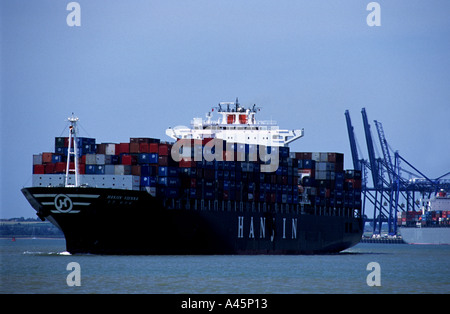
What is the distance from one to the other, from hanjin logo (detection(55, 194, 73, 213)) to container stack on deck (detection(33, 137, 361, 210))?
365cm

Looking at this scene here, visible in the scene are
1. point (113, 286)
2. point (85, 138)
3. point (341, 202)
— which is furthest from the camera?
point (341, 202)

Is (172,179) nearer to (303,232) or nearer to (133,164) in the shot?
(133,164)

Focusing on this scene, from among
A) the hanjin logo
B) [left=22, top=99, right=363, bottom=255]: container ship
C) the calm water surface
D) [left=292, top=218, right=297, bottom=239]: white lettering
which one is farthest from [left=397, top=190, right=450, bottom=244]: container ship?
the hanjin logo

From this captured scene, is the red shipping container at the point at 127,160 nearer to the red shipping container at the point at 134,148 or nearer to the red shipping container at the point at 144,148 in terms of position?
the red shipping container at the point at 134,148

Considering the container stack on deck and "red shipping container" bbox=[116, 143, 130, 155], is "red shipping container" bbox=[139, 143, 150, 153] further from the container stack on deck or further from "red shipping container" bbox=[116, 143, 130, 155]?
"red shipping container" bbox=[116, 143, 130, 155]

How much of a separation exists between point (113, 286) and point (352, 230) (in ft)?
185

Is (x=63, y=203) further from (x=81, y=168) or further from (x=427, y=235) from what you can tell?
(x=427, y=235)

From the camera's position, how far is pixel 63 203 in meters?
70.4

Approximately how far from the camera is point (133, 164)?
7588 cm

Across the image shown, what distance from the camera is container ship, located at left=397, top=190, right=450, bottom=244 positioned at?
180m

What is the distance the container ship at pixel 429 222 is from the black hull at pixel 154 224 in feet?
302

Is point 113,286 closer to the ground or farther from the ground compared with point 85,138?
closer to the ground
